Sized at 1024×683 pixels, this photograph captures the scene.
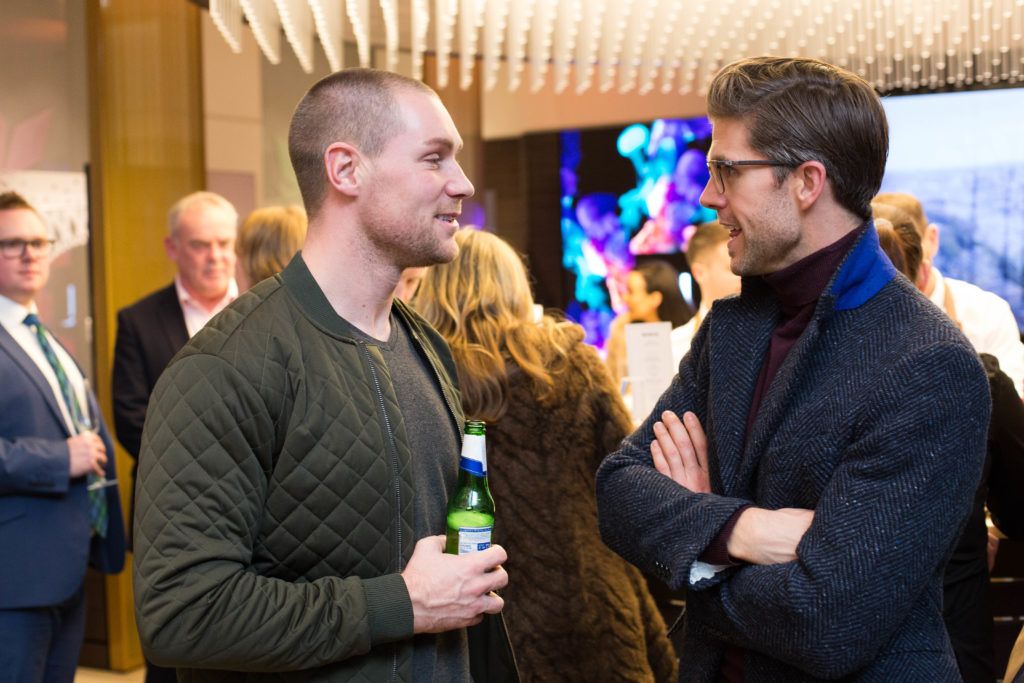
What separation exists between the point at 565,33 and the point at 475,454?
104 inches

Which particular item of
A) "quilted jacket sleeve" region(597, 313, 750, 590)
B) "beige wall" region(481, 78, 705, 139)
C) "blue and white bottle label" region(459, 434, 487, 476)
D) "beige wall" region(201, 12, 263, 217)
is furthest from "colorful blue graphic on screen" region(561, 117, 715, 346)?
"blue and white bottle label" region(459, 434, 487, 476)

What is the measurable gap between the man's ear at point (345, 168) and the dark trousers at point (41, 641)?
82.4 inches

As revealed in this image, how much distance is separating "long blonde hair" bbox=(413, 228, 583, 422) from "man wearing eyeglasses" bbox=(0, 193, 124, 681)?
121cm

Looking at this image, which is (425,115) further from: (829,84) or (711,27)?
(711,27)

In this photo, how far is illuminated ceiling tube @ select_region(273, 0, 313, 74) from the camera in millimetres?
3576

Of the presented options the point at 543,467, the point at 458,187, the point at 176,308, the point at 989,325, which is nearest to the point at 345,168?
the point at 458,187

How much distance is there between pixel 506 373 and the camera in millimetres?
2771

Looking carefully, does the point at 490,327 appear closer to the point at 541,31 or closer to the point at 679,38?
the point at 541,31

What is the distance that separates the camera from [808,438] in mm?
1602

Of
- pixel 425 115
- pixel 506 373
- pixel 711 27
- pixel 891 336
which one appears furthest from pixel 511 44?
pixel 891 336

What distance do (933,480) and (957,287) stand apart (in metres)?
2.58

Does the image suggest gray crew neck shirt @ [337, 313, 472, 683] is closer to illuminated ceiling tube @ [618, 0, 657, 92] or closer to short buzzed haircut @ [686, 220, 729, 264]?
illuminated ceiling tube @ [618, 0, 657, 92]

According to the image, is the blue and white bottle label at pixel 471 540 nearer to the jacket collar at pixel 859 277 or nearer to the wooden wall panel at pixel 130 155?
the jacket collar at pixel 859 277

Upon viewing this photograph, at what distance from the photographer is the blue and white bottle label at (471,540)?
1621mm
